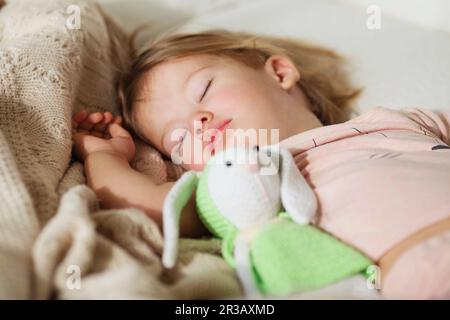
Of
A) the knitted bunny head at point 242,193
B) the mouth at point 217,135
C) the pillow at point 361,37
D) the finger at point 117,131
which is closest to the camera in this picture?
the knitted bunny head at point 242,193

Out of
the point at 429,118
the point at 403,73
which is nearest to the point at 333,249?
the point at 429,118

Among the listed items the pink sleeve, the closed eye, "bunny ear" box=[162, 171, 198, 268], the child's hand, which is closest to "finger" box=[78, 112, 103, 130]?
the child's hand

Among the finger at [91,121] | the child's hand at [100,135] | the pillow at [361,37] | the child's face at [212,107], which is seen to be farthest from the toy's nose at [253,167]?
the pillow at [361,37]

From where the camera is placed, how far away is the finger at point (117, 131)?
1.02 meters

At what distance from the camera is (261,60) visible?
116 cm

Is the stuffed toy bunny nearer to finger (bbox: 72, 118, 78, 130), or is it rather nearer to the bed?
the bed

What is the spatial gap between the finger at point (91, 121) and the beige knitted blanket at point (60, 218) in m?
0.04

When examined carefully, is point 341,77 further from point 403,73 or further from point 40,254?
point 40,254

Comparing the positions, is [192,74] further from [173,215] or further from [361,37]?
[361,37]

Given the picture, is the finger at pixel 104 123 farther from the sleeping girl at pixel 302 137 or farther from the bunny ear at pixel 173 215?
the bunny ear at pixel 173 215

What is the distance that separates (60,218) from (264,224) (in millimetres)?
276

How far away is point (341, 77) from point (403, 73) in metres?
0.15

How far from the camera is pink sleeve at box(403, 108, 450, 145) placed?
40.8 inches

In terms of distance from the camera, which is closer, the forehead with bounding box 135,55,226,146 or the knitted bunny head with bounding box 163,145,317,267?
the knitted bunny head with bounding box 163,145,317,267
